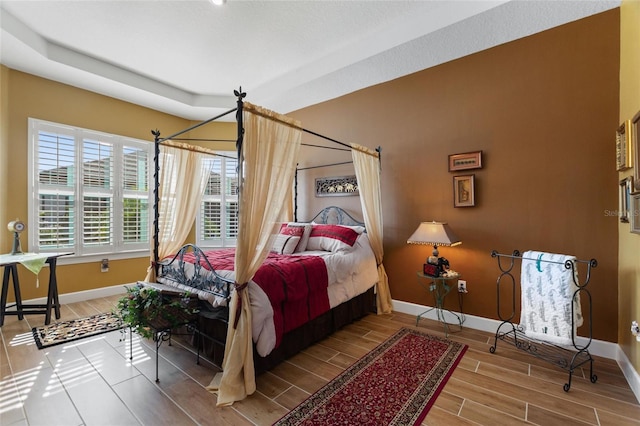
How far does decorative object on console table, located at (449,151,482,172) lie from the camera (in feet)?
10.4

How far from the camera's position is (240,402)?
1.97m

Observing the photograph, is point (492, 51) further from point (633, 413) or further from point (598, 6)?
point (633, 413)

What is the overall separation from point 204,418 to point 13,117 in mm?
4398

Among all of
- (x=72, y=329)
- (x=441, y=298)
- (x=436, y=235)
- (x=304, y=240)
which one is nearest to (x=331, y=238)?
(x=304, y=240)

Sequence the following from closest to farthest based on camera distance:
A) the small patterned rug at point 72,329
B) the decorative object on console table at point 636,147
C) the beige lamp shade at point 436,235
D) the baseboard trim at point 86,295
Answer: the decorative object on console table at point 636,147
the small patterned rug at point 72,329
the beige lamp shade at point 436,235
the baseboard trim at point 86,295

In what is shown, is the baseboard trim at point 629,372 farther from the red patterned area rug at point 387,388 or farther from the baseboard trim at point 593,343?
the red patterned area rug at point 387,388

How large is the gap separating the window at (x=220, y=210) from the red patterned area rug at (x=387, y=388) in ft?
12.6

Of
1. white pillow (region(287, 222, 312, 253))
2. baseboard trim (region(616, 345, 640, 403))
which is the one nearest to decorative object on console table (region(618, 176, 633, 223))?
baseboard trim (region(616, 345, 640, 403))

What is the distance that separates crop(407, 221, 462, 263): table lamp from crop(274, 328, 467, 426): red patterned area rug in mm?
1015

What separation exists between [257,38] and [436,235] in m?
3.02

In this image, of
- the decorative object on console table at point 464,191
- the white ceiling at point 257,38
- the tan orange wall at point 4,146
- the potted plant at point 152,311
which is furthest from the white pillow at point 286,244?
the tan orange wall at point 4,146

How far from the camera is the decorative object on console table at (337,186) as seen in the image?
167 inches

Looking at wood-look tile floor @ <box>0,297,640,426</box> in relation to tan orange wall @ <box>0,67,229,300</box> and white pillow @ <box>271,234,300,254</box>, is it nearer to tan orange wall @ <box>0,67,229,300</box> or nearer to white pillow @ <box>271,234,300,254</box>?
white pillow @ <box>271,234,300,254</box>

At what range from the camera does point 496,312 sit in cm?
311
